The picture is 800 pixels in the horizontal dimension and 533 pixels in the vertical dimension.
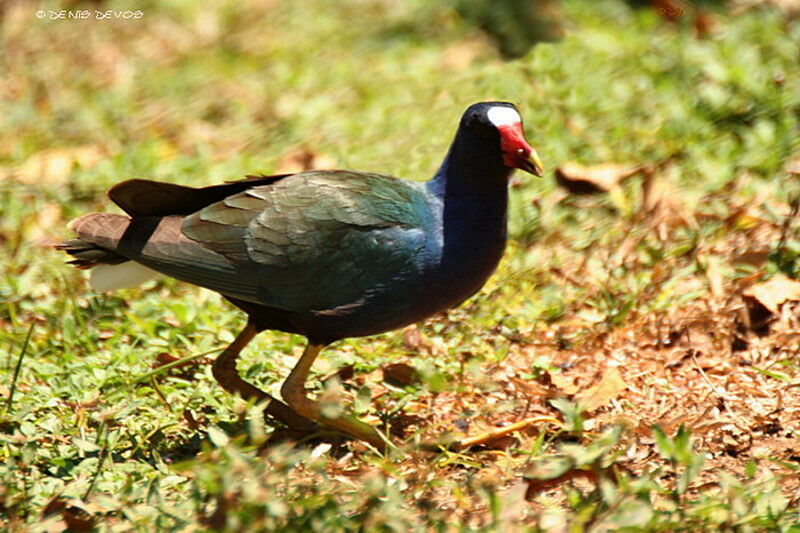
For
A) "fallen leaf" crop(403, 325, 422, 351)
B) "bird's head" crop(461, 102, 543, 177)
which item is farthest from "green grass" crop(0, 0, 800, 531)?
"bird's head" crop(461, 102, 543, 177)

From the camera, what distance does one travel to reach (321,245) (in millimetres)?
3545

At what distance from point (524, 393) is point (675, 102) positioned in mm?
2228

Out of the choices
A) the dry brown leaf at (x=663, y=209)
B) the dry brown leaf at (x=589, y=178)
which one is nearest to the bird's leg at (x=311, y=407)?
the dry brown leaf at (x=663, y=209)

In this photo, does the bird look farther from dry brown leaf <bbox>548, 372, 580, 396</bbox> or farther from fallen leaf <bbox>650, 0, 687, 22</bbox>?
fallen leaf <bbox>650, 0, 687, 22</bbox>

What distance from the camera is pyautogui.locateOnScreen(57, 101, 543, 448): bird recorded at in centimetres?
351

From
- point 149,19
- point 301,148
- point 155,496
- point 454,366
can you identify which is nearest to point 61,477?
point 155,496

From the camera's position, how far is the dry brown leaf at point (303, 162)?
5.25m

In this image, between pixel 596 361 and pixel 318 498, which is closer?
pixel 318 498

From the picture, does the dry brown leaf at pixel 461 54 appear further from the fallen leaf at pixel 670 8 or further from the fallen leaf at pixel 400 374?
the fallen leaf at pixel 400 374

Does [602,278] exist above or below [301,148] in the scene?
below

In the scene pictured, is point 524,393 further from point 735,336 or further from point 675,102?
point 675,102

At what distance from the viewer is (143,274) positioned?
3898 millimetres

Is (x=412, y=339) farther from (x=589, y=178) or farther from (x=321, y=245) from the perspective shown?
(x=589, y=178)

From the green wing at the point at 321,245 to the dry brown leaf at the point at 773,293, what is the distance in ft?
4.16
